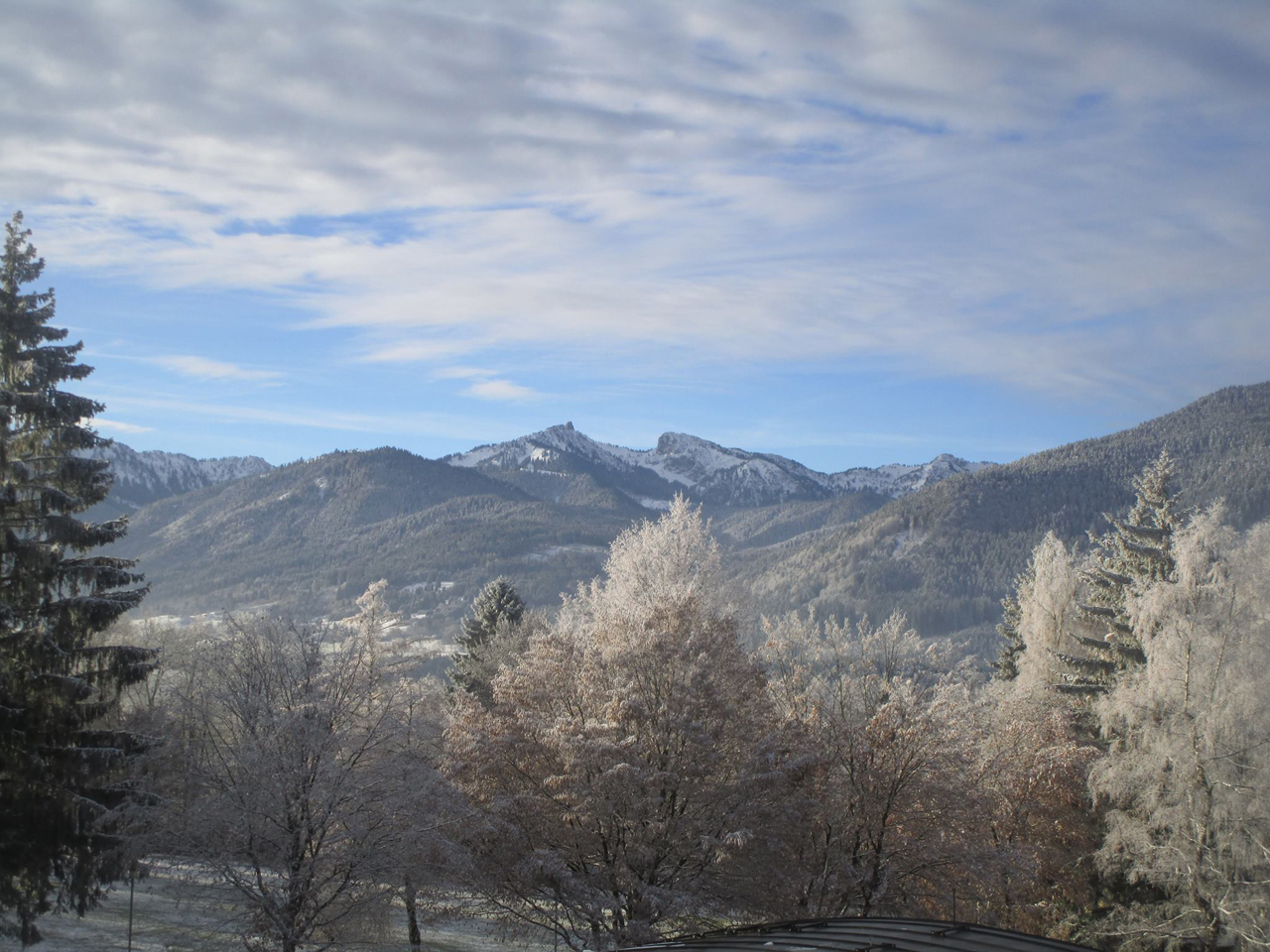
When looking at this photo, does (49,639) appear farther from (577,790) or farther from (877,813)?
(877,813)

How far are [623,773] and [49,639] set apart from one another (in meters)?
12.3

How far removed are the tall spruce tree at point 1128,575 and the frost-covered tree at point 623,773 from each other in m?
18.6

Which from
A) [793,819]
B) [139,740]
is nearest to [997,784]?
[793,819]

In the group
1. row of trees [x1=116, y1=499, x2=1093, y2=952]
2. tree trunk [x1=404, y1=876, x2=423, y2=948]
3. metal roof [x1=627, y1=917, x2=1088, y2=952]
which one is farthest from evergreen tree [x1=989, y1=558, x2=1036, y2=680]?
metal roof [x1=627, y1=917, x2=1088, y2=952]

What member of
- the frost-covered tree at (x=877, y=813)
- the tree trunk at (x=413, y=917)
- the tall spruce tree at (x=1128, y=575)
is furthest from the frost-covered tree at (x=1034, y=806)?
the tree trunk at (x=413, y=917)

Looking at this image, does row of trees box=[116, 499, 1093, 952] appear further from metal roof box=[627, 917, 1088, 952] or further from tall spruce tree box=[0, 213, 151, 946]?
metal roof box=[627, 917, 1088, 952]

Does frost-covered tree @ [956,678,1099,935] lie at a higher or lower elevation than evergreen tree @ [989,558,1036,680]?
lower

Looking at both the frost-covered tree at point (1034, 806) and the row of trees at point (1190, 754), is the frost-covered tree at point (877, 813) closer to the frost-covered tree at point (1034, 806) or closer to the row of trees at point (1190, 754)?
the frost-covered tree at point (1034, 806)

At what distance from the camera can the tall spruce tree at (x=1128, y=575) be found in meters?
35.2

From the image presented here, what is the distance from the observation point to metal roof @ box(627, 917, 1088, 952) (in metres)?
13.7

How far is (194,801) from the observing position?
64.7 feet

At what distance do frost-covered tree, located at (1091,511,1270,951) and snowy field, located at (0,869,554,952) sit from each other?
17800mm

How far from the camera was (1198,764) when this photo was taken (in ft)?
90.5

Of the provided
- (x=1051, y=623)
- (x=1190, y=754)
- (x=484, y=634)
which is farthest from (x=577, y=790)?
(x=1051, y=623)
